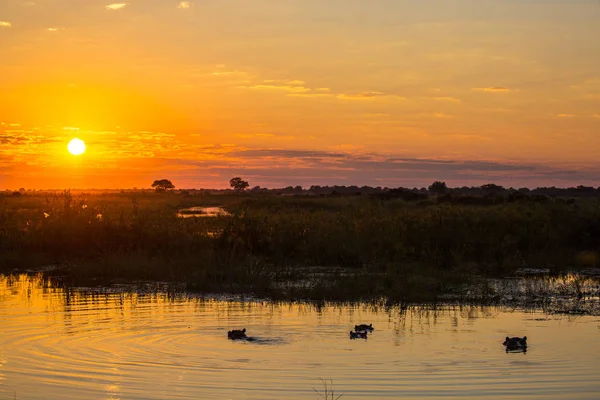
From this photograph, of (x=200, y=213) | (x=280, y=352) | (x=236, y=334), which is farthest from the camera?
(x=200, y=213)

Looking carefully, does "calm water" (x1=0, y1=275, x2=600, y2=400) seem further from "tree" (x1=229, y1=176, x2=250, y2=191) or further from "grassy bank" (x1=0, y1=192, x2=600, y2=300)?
"tree" (x1=229, y1=176, x2=250, y2=191)

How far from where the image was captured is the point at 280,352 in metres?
12.4

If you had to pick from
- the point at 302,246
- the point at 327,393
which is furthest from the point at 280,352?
the point at 302,246

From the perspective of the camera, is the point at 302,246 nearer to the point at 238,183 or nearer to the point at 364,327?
the point at 364,327

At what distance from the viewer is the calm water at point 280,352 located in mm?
10188

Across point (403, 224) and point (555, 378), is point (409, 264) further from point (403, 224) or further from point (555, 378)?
point (555, 378)

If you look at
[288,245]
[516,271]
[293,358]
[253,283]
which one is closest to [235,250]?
[288,245]

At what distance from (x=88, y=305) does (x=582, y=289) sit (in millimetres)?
11352

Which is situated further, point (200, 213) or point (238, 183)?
point (238, 183)

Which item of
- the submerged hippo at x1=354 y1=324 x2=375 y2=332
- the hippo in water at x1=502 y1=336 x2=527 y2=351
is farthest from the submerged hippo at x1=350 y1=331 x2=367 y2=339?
the hippo in water at x1=502 y1=336 x2=527 y2=351

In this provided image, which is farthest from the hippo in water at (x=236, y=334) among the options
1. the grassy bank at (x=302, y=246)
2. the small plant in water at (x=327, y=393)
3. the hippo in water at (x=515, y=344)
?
the grassy bank at (x=302, y=246)

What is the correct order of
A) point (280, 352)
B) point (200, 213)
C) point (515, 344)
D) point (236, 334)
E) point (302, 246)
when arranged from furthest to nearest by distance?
point (200, 213) < point (302, 246) < point (236, 334) < point (280, 352) < point (515, 344)

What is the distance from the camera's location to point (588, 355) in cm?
1200

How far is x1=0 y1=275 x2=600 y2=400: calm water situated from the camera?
1019 cm
